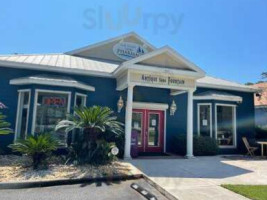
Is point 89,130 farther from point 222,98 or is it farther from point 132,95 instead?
point 222,98

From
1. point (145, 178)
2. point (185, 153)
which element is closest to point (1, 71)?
point (145, 178)

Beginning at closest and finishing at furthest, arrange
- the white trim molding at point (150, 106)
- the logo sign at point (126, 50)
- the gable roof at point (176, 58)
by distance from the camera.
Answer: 1. the gable roof at point (176, 58)
2. the white trim molding at point (150, 106)
3. the logo sign at point (126, 50)

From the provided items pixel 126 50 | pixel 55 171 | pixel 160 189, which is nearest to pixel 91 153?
pixel 55 171

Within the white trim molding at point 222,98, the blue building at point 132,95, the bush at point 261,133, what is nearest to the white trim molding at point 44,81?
the blue building at point 132,95

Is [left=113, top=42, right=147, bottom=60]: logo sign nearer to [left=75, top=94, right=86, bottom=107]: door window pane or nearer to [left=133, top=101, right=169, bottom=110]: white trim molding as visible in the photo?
[left=133, top=101, right=169, bottom=110]: white trim molding

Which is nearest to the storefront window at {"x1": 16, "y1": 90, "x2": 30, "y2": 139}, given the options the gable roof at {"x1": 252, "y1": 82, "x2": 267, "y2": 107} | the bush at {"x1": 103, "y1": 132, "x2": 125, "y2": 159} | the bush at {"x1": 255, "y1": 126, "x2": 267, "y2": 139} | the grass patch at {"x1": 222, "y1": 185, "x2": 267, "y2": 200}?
the bush at {"x1": 103, "y1": 132, "x2": 125, "y2": 159}

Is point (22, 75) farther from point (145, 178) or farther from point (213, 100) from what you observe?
point (213, 100)

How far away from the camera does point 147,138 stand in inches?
509

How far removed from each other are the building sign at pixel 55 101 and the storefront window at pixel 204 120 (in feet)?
25.1

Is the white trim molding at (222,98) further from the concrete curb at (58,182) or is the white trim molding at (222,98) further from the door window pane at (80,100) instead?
the concrete curb at (58,182)

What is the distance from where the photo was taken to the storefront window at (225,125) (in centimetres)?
1398

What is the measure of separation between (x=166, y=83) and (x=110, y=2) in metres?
4.20

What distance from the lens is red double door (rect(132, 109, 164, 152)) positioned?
504 inches

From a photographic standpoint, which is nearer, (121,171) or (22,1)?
(121,171)
